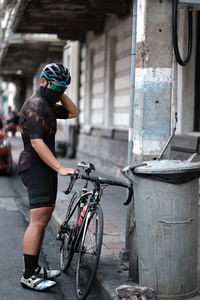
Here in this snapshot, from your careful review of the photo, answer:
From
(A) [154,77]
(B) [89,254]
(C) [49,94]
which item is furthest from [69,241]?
(A) [154,77]

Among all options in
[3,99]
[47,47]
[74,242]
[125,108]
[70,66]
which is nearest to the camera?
[74,242]

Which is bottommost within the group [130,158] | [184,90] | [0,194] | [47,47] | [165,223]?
[0,194]

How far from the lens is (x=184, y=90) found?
373 inches

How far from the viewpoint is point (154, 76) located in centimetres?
445

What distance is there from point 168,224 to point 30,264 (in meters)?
1.41

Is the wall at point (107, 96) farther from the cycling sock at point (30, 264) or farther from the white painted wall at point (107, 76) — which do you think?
the cycling sock at point (30, 264)

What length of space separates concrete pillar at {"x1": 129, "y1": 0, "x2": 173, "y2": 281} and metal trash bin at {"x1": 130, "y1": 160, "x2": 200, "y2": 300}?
1.57ft

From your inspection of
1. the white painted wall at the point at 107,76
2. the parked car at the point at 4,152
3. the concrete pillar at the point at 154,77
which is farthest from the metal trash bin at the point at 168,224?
the parked car at the point at 4,152

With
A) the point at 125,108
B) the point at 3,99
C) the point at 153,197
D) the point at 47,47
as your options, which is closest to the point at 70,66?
the point at 47,47

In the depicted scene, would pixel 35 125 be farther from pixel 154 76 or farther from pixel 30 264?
pixel 30 264

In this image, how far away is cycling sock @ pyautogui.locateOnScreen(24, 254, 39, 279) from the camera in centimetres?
470

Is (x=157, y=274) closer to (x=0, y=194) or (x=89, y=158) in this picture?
(x=0, y=194)

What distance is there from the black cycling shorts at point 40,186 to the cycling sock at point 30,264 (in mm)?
431

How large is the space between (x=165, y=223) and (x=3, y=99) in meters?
59.8
